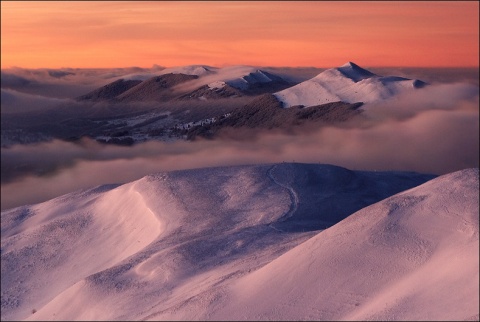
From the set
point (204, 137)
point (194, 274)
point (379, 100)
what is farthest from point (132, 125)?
point (194, 274)

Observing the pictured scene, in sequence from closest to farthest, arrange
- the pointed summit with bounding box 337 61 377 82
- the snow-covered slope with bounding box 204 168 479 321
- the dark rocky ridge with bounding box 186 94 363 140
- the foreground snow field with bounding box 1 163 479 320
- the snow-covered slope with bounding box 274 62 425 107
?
the snow-covered slope with bounding box 204 168 479 321
the foreground snow field with bounding box 1 163 479 320
the dark rocky ridge with bounding box 186 94 363 140
the snow-covered slope with bounding box 274 62 425 107
the pointed summit with bounding box 337 61 377 82

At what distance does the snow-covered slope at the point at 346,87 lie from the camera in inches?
3136

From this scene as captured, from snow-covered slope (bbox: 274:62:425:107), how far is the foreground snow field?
1566 inches

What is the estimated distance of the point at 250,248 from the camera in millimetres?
25250

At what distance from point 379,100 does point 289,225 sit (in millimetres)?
51454

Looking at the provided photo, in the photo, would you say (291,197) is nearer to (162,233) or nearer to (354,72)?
(162,233)

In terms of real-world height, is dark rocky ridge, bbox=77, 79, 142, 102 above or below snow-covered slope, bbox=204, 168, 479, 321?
below

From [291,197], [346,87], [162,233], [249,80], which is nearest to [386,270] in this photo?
[162,233]

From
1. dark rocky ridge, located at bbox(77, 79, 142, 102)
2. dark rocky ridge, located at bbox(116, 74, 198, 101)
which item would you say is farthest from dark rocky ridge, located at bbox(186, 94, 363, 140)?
dark rocky ridge, located at bbox(77, 79, 142, 102)

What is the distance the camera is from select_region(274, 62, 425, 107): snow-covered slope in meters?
79.7

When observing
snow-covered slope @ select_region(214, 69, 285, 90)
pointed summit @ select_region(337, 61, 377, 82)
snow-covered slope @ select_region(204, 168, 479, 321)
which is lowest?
snow-covered slope @ select_region(214, 69, 285, 90)

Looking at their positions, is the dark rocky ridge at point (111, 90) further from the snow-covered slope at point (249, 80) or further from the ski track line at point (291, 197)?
the ski track line at point (291, 197)

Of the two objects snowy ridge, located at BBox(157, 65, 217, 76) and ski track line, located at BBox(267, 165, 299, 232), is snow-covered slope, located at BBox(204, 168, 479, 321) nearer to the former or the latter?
ski track line, located at BBox(267, 165, 299, 232)

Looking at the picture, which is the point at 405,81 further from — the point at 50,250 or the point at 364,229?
the point at 364,229
